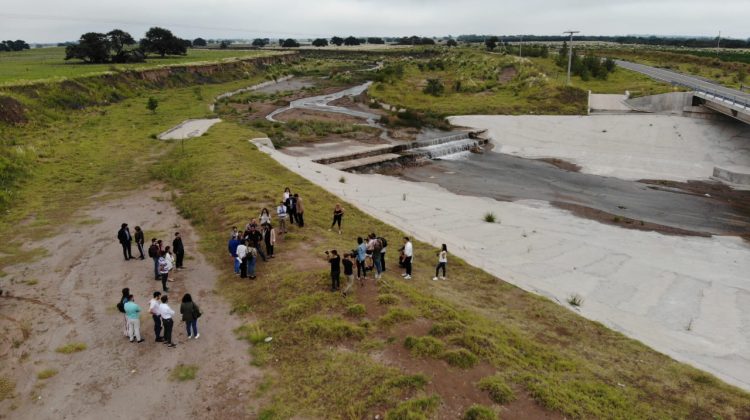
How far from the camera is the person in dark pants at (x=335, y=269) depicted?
52.4 ft

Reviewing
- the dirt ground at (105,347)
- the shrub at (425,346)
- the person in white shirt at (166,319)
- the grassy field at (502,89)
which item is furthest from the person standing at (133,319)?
the grassy field at (502,89)

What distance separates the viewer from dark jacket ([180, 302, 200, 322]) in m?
14.0

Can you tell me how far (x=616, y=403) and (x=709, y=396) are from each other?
3.17m

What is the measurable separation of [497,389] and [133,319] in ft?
33.0

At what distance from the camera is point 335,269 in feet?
53.1

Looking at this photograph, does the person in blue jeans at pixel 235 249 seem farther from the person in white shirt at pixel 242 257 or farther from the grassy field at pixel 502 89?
the grassy field at pixel 502 89

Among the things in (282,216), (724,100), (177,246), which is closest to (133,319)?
(177,246)

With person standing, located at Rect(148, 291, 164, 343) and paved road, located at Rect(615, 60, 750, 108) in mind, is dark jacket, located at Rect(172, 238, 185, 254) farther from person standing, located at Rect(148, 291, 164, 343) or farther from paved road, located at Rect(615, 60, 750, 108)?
paved road, located at Rect(615, 60, 750, 108)

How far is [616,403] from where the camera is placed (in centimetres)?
1193

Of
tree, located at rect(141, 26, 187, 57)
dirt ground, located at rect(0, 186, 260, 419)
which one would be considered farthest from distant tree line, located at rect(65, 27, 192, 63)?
dirt ground, located at rect(0, 186, 260, 419)

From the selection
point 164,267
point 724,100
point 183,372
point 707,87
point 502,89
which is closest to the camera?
point 183,372

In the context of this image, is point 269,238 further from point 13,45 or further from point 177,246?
point 13,45

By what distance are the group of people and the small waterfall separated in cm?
3680

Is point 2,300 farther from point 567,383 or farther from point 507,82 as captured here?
point 507,82
